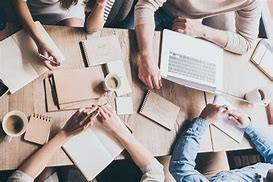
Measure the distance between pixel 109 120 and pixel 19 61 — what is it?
0.36m

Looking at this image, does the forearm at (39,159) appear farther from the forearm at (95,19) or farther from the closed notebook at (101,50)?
the forearm at (95,19)

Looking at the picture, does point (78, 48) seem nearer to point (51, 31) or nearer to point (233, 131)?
point (51, 31)

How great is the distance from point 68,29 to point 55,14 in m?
0.22

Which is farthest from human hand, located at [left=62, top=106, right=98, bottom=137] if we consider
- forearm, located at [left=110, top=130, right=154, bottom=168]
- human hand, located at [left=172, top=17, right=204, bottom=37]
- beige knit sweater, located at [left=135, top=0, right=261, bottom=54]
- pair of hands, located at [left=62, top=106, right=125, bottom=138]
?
human hand, located at [left=172, top=17, right=204, bottom=37]

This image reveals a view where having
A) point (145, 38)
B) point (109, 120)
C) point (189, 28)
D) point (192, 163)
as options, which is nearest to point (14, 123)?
point (109, 120)

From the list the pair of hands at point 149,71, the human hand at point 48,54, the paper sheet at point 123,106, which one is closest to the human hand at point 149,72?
the pair of hands at point 149,71

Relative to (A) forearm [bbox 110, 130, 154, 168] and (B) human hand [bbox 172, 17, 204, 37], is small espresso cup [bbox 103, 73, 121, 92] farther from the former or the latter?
(B) human hand [bbox 172, 17, 204, 37]

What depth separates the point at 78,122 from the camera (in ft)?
4.07

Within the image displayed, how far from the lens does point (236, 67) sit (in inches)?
63.6

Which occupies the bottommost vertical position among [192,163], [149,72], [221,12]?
[192,163]

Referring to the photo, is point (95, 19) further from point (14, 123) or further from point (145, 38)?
point (14, 123)

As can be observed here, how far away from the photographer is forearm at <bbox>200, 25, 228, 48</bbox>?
155cm

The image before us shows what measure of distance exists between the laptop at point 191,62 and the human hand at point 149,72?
1.3 inches

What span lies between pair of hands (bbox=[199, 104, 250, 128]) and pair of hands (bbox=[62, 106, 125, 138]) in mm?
339
